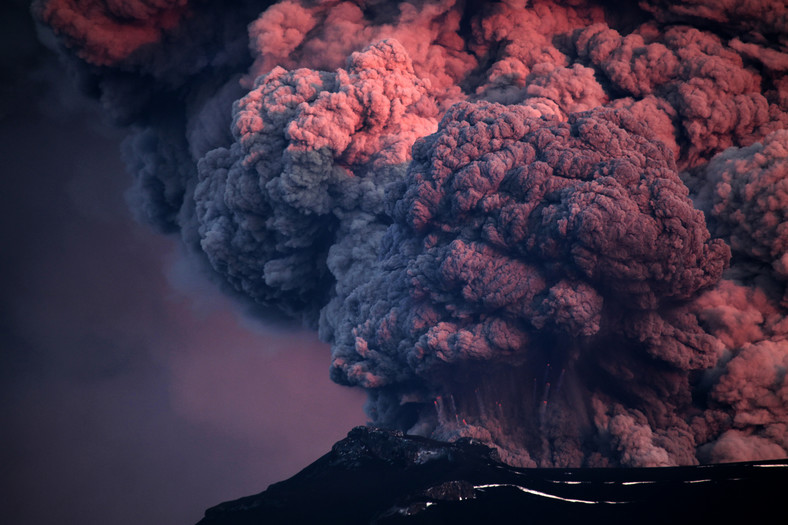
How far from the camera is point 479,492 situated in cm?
1468

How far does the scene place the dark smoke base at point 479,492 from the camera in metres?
13.0

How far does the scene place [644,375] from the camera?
16391 mm

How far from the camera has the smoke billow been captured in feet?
50.4

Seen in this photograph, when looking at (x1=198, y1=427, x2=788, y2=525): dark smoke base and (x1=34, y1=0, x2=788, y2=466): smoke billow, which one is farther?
(x1=34, y1=0, x2=788, y2=466): smoke billow

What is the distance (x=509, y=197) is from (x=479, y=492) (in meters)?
6.27

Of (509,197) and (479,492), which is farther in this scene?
(509,197)

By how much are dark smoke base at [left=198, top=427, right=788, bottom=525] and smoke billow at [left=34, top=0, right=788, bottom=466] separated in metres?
1.19

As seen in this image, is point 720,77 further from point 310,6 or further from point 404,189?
point 310,6

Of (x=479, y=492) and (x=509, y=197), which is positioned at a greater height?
(x=509, y=197)

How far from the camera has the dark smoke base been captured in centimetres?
1305

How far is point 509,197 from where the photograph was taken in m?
16.3

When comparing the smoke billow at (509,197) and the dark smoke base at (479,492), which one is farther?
the smoke billow at (509,197)

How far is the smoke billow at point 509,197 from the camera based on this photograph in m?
15.4

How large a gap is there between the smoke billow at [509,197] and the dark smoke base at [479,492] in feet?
3.89
